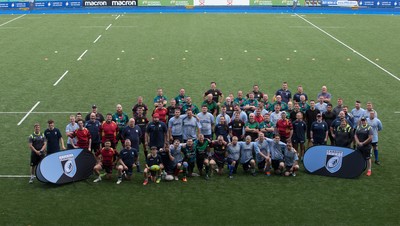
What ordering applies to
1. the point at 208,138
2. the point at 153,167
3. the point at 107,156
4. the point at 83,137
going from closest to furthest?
the point at 153,167 → the point at 107,156 → the point at 83,137 → the point at 208,138

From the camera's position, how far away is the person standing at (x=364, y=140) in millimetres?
14766

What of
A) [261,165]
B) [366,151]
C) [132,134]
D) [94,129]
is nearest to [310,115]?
[366,151]

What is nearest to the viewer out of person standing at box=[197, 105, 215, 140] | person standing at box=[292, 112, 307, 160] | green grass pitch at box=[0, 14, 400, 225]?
green grass pitch at box=[0, 14, 400, 225]

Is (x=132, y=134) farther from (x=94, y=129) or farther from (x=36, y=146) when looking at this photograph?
(x=36, y=146)

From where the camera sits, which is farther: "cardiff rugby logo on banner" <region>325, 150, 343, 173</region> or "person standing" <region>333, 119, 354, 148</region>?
"person standing" <region>333, 119, 354, 148</region>

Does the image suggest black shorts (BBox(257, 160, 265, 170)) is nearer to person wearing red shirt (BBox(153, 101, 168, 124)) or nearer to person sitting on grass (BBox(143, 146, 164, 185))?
person sitting on grass (BBox(143, 146, 164, 185))

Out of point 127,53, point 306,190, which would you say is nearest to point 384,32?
point 127,53

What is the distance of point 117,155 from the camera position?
14.7 m

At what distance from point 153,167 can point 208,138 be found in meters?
2.21

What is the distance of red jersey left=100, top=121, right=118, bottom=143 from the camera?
15.2m

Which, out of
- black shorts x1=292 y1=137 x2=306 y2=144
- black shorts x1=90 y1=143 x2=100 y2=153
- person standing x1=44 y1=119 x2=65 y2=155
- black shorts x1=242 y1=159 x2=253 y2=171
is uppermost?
person standing x1=44 y1=119 x2=65 y2=155

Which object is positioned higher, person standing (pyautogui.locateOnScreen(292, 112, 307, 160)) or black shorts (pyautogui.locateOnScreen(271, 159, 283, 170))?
person standing (pyautogui.locateOnScreen(292, 112, 307, 160))

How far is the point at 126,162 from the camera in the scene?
14391mm

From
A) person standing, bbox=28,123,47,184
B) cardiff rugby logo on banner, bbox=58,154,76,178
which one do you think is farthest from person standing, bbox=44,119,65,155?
cardiff rugby logo on banner, bbox=58,154,76,178
